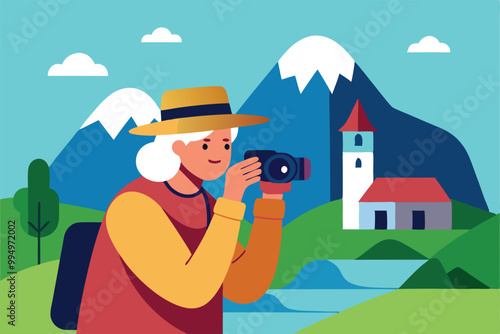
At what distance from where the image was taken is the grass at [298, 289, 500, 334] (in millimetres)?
6219

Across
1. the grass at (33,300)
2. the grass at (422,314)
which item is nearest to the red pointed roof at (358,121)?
the grass at (422,314)

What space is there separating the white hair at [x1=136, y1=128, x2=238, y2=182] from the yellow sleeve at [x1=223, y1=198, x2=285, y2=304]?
724 millimetres

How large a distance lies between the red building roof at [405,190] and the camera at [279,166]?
268 cm

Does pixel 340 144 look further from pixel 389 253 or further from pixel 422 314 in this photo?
pixel 422 314

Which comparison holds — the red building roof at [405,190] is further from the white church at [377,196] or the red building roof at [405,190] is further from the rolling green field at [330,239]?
the rolling green field at [330,239]

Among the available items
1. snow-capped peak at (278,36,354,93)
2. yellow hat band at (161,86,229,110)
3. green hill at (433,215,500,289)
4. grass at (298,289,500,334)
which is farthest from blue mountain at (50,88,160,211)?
green hill at (433,215,500,289)

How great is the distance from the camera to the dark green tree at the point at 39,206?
686cm

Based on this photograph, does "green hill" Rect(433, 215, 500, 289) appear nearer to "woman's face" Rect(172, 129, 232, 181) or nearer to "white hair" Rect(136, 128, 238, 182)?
"woman's face" Rect(172, 129, 232, 181)

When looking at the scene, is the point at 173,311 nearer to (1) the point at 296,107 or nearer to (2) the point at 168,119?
(2) the point at 168,119

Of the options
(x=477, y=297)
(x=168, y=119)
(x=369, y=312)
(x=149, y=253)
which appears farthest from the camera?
(x=477, y=297)

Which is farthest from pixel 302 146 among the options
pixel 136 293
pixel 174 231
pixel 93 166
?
pixel 136 293

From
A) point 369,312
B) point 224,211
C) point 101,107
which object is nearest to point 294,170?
point 224,211

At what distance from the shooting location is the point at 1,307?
6453 mm

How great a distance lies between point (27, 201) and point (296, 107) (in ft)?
11.0
